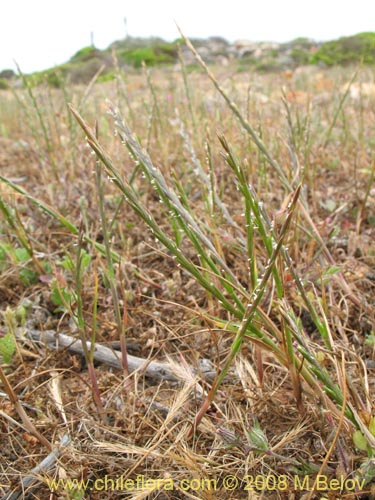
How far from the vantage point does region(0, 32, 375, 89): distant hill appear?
11999 mm

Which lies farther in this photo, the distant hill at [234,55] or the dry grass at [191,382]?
the distant hill at [234,55]

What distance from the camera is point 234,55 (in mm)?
19500

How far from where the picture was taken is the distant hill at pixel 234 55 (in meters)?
12.0

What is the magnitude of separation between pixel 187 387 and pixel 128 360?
26 cm

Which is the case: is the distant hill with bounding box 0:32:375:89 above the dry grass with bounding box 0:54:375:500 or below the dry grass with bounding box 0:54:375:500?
above

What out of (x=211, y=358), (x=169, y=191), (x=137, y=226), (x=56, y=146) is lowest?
(x=211, y=358)

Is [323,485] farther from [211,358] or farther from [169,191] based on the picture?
[169,191]

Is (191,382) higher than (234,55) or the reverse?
the reverse

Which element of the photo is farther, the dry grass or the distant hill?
the distant hill

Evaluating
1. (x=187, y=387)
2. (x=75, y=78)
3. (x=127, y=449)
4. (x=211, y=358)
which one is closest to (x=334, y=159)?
(x=211, y=358)

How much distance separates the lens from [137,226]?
174 centimetres

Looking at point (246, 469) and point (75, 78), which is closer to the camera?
point (246, 469)

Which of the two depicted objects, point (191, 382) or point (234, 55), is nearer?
point (191, 382)

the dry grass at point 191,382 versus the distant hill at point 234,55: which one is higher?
the distant hill at point 234,55
